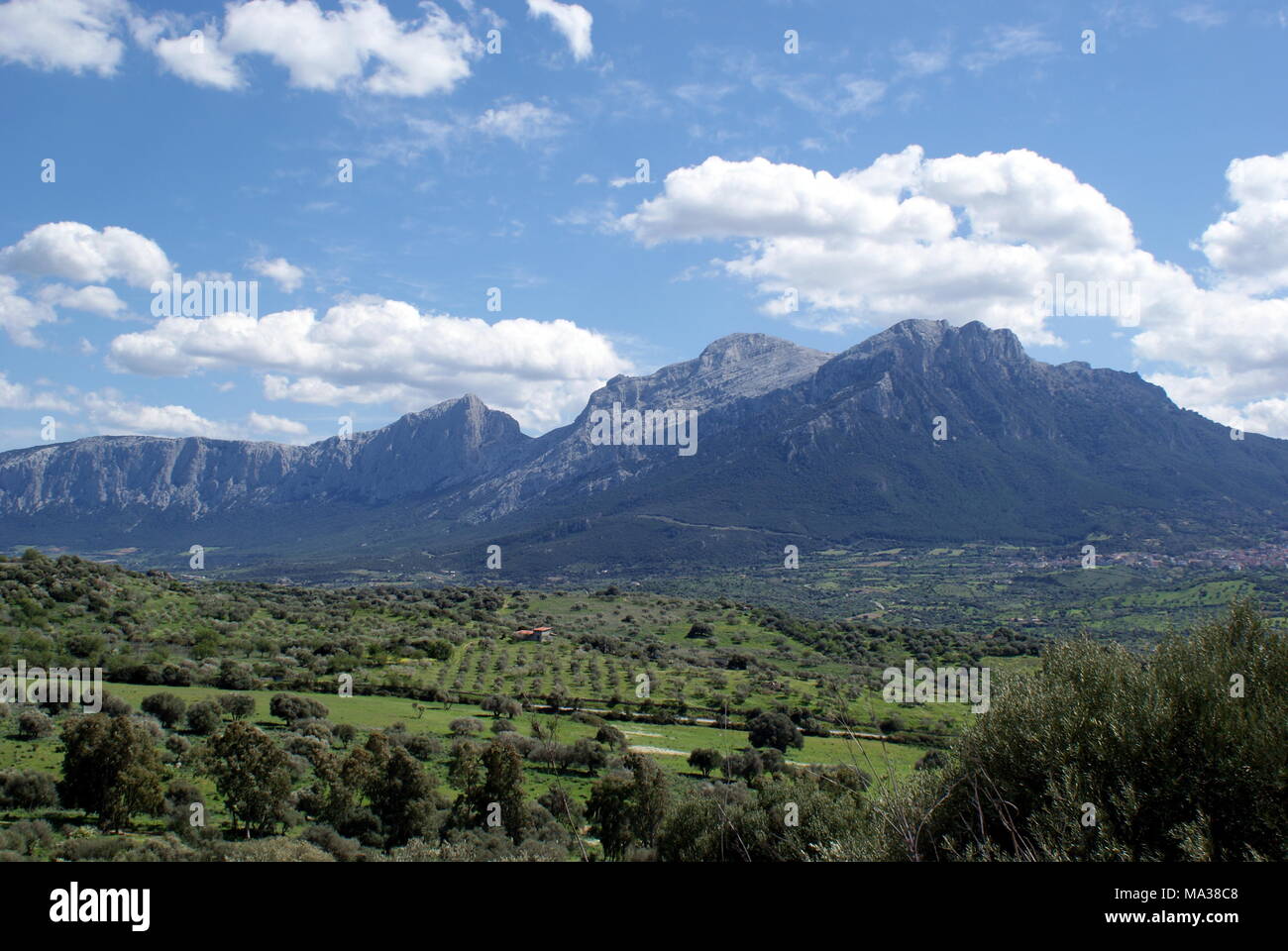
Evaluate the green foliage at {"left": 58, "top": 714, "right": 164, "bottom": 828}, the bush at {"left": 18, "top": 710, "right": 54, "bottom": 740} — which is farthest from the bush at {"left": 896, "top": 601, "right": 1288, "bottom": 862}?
the bush at {"left": 18, "top": 710, "right": 54, "bottom": 740}

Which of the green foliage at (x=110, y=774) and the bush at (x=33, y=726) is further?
the bush at (x=33, y=726)

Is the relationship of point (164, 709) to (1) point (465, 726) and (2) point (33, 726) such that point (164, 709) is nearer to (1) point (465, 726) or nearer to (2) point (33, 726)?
(2) point (33, 726)

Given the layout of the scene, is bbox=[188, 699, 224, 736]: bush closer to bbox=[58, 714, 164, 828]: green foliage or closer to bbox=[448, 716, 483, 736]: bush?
bbox=[448, 716, 483, 736]: bush

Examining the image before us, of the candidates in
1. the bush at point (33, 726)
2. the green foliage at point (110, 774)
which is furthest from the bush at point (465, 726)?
the green foliage at point (110, 774)

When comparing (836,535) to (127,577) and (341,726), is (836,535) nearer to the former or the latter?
(127,577)

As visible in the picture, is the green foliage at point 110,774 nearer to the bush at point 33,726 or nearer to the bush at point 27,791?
the bush at point 27,791

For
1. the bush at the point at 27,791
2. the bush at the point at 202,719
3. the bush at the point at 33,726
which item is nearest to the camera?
the bush at the point at 27,791

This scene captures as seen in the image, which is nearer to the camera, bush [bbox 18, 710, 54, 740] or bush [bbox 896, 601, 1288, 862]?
bush [bbox 896, 601, 1288, 862]

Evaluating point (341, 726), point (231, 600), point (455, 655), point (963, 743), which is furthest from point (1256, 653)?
point (231, 600)

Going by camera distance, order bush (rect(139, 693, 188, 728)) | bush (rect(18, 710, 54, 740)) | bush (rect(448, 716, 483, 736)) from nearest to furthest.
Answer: bush (rect(18, 710, 54, 740)) < bush (rect(139, 693, 188, 728)) < bush (rect(448, 716, 483, 736))

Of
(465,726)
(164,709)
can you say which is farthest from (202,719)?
(465,726)

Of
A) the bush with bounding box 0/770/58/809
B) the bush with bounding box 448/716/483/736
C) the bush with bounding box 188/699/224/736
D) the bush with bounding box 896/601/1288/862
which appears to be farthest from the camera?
the bush with bounding box 448/716/483/736
